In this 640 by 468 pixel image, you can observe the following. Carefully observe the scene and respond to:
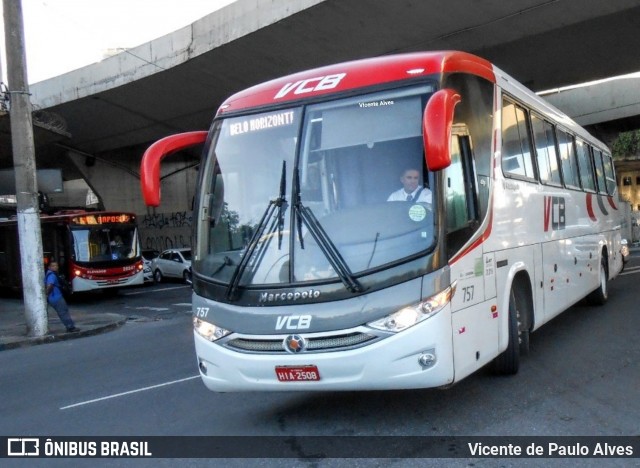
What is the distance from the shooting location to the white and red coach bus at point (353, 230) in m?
5.36

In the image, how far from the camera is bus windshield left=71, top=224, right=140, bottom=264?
22.8 m

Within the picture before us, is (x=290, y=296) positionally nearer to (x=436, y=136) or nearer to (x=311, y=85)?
(x=436, y=136)

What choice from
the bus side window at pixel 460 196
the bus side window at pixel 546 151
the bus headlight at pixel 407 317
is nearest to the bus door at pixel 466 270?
the bus side window at pixel 460 196

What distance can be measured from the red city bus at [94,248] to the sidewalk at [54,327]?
224 centimetres

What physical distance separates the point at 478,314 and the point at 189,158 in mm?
36593

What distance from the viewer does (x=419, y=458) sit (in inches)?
199

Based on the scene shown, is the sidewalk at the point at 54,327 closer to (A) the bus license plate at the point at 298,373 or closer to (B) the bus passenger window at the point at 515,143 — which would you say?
(A) the bus license plate at the point at 298,373

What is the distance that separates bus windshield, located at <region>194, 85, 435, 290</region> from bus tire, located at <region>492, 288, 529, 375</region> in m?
2.21

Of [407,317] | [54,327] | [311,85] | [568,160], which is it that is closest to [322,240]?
[407,317]

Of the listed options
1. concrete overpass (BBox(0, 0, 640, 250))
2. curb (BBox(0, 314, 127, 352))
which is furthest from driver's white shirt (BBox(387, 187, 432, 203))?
concrete overpass (BBox(0, 0, 640, 250))

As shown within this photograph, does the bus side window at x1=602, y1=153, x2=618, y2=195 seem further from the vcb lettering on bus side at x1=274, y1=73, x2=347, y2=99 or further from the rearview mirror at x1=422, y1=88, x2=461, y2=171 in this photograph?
the rearview mirror at x1=422, y1=88, x2=461, y2=171

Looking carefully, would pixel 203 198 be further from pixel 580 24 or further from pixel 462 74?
pixel 580 24

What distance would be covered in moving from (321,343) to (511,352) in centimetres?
273

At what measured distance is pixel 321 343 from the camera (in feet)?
17.9
